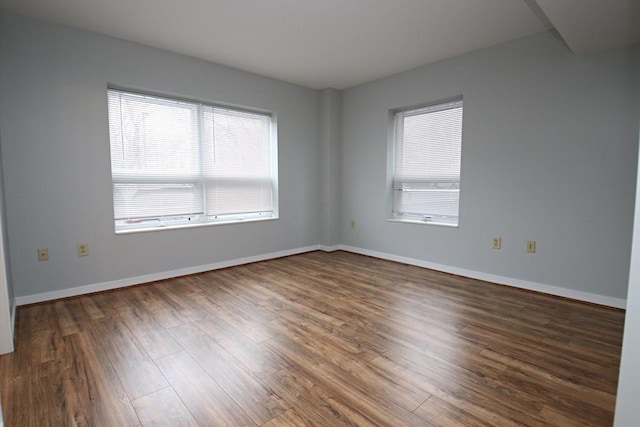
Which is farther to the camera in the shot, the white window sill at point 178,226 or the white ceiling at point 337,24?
the white window sill at point 178,226

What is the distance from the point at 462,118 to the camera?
3.57 meters

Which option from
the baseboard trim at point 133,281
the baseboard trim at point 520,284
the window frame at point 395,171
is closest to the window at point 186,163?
the baseboard trim at point 133,281

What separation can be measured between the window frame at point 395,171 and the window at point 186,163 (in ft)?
5.27

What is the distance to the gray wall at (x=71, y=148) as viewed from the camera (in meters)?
2.68

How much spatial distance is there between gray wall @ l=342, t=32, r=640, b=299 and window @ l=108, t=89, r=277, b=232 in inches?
81.3

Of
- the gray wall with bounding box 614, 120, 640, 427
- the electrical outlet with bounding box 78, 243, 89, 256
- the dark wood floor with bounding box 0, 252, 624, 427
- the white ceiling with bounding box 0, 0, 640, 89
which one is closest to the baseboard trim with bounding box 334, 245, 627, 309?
the dark wood floor with bounding box 0, 252, 624, 427

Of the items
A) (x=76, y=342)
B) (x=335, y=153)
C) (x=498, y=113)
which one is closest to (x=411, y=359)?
(x=76, y=342)

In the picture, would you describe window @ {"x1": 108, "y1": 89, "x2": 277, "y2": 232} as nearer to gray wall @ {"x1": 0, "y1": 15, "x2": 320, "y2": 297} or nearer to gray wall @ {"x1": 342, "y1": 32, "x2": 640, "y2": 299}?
gray wall @ {"x1": 0, "y1": 15, "x2": 320, "y2": 297}

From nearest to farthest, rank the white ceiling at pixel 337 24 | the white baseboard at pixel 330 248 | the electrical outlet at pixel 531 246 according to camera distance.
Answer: the white ceiling at pixel 337 24 < the electrical outlet at pixel 531 246 < the white baseboard at pixel 330 248

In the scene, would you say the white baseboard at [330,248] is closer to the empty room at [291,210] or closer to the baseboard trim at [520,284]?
the empty room at [291,210]

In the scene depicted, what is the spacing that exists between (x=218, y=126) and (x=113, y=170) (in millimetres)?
1287

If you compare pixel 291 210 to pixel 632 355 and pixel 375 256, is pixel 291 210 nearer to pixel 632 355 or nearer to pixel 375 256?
pixel 375 256

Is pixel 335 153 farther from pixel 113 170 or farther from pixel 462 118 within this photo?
pixel 113 170

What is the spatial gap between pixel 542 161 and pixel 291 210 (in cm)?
305
